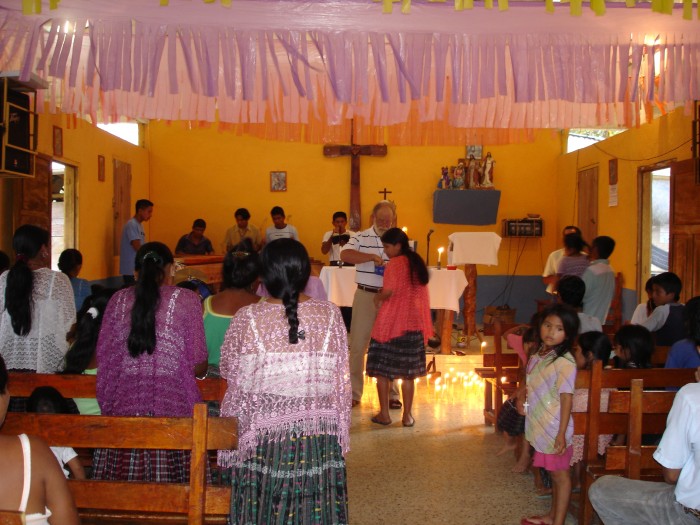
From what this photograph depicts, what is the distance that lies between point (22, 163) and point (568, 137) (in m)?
8.17

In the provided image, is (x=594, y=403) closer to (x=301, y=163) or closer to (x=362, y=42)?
(x=362, y=42)

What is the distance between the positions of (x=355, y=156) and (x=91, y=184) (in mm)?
4030

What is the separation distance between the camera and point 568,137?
35.2ft

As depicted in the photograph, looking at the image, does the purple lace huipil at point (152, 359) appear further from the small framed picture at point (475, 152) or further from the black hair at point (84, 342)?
the small framed picture at point (475, 152)

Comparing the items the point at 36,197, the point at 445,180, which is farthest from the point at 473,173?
the point at 36,197

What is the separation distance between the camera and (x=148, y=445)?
Result: 6.78 feet

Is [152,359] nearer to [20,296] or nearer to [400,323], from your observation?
[20,296]

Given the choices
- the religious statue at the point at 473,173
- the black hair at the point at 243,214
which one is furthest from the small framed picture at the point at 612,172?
the black hair at the point at 243,214

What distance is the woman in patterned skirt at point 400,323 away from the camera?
4918mm

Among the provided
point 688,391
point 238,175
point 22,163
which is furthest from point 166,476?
point 238,175

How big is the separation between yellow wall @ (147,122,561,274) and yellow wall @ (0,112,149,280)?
129 centimetres

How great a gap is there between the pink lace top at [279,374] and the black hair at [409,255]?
267cm

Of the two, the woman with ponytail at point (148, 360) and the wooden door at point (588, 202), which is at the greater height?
the wooden door at point (588, 202)

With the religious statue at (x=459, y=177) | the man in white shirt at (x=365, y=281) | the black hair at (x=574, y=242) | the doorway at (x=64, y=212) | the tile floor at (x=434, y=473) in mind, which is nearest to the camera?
the tile floor at (x=434, y=473)
